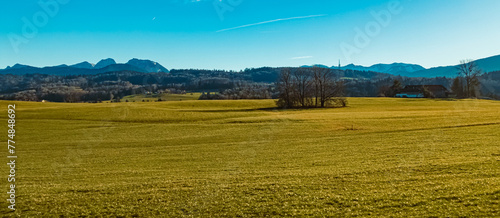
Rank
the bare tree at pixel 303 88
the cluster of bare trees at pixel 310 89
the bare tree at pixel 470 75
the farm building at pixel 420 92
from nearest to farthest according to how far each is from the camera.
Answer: the cluster of bare trees at pixel 310 89
the bare tree at pixel 303 88
the bare tree at pixel 470 75
the farm building at pixel 420 92

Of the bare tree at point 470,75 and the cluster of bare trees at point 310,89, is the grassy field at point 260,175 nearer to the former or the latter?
the cluster of bare trees at point 310,89

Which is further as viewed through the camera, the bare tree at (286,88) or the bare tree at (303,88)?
the bare tree at (303,88)

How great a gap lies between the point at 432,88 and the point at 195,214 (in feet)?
466

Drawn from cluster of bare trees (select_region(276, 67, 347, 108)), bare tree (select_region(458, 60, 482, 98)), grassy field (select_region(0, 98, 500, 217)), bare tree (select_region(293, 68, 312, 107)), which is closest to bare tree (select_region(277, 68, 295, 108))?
cluster of bare trees (select_region(276, 67, 347, 108))

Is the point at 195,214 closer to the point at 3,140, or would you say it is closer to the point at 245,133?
the point at 245,133

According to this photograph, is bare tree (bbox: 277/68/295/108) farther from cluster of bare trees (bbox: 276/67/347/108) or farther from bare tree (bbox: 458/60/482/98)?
bare tree (bbox: 458/60/482/98)

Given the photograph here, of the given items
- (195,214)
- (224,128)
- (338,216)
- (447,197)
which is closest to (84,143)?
(224,128)

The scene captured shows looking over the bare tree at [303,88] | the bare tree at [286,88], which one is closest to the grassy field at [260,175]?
the bare tree at [286,88]

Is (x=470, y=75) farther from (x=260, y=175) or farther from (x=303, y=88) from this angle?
(x=260, y=175)

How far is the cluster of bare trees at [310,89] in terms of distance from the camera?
250ft

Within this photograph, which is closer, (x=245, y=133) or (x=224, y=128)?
(x=245, y=133)

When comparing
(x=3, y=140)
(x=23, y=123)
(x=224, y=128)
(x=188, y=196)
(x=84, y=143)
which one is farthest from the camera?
(x=23, y=123)

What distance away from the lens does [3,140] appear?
33875mm

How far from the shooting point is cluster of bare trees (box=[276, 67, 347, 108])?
76.1 m
